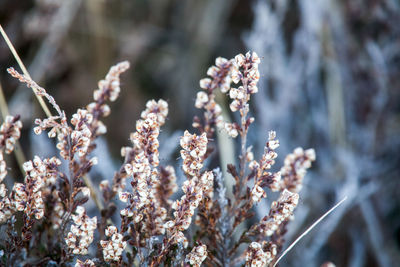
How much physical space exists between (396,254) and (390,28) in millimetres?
925

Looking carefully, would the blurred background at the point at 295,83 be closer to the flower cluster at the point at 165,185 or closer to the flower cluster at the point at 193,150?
the flower cluster at the point at 165,185

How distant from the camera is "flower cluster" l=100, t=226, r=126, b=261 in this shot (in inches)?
26.7

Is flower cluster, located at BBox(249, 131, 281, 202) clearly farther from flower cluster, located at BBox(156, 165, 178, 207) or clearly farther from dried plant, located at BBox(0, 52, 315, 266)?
flower cluster, located at BBox(156, 165, 178, 207)

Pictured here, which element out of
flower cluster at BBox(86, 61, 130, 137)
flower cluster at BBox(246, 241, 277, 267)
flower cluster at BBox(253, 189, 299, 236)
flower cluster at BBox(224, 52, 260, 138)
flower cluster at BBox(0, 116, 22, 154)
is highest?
flower cluster at BBox(86, 61, 130, 137)

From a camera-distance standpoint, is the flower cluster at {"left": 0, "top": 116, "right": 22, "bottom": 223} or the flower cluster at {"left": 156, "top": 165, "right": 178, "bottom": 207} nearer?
the flower cluster at {"left": 0, "top": 116, "right": 22, "bottom": 223}

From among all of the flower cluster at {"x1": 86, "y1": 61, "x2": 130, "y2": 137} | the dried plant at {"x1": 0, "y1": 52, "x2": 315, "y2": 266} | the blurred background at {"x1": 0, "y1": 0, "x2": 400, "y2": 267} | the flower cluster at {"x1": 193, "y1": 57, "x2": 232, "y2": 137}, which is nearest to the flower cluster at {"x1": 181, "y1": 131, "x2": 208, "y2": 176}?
the dried plant at {"x1": 0, "y1": 52, "x2": 315, "y2": 266}

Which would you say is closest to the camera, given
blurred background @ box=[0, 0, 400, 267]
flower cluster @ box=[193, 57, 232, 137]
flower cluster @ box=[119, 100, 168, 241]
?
flower cluster @ box=[119, 100, 168, 241]

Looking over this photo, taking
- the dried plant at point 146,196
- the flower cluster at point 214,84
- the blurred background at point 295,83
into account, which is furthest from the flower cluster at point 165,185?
the blurred background at point 295,83

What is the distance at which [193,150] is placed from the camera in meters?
0.67

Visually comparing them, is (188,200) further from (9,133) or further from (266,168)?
(9,133)

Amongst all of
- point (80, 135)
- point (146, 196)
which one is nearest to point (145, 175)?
point (146, 196)

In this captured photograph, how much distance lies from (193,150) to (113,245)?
Answer: 0.69ft

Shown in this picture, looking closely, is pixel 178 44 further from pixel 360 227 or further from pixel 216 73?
pixel 216 73

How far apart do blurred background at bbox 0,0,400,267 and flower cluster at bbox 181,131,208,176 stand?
1.45 feet
